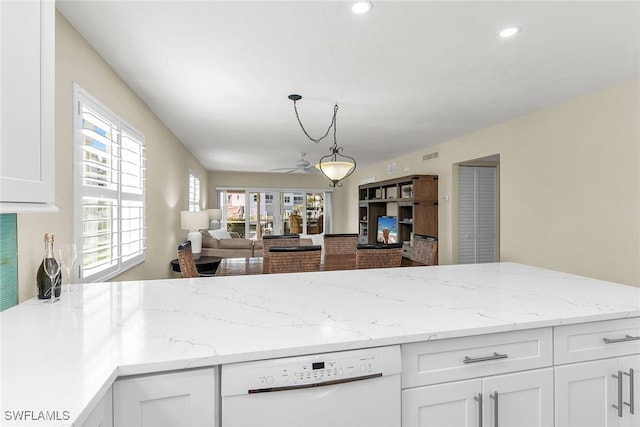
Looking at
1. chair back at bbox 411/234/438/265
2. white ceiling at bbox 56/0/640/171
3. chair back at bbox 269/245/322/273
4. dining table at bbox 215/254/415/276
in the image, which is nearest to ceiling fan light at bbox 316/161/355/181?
white ceiling at bbox 56/0/640/171

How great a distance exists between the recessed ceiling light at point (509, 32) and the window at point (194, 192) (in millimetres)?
5213

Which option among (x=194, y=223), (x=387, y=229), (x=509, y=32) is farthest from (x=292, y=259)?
(x=387, y=229)

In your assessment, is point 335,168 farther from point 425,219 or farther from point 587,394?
point 587,394

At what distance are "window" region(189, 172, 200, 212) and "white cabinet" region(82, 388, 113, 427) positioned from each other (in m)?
5.49

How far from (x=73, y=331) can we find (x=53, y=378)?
0.33 metres

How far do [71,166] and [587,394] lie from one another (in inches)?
109

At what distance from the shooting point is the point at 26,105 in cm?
100

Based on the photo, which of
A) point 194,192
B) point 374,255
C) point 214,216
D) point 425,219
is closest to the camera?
point 374,255

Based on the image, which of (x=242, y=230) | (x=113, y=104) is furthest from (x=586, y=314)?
(x=242, y=230)

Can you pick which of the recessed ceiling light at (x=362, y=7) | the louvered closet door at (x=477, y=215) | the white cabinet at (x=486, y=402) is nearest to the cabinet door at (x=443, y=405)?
the white cabinet at (x=486, y=402)

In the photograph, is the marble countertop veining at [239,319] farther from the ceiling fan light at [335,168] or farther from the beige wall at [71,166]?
the ceiling fan light at [335,168]

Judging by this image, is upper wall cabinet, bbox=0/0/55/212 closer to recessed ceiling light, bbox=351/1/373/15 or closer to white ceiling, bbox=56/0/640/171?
white ceiling, bbox=56/0/640/171

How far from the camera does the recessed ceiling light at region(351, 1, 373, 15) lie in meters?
1.70

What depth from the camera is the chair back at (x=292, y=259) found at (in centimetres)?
260
